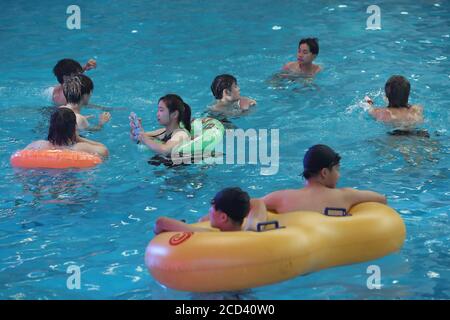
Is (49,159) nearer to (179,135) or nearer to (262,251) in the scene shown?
(179,135)

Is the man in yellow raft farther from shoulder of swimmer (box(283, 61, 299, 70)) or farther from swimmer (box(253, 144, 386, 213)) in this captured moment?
shoulder of swimmer (box(283, 61, 299, 70))

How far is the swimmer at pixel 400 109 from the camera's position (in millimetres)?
7105

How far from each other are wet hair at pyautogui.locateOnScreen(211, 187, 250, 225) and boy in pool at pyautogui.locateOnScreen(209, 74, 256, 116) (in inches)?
124

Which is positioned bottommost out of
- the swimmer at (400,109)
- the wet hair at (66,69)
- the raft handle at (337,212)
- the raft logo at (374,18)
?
the raft handle at (337,212)

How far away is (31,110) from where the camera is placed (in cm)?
814

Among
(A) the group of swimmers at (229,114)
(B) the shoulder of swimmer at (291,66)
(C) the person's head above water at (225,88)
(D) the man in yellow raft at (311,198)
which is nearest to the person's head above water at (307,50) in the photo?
(A) the group of swimmers at (229,114)

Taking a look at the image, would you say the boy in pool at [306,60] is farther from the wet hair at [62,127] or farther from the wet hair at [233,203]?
the wet hair at [233,203]

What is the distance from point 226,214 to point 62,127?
231 cm

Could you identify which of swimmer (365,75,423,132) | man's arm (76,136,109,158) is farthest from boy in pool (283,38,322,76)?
man's arm (76,136,109,158)

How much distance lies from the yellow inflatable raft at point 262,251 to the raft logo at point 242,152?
5.86 feet

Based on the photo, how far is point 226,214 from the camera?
463cm

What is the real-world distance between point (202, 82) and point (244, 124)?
159 cm

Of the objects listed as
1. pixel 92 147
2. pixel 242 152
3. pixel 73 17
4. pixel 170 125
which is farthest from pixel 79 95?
pixel 73 17
